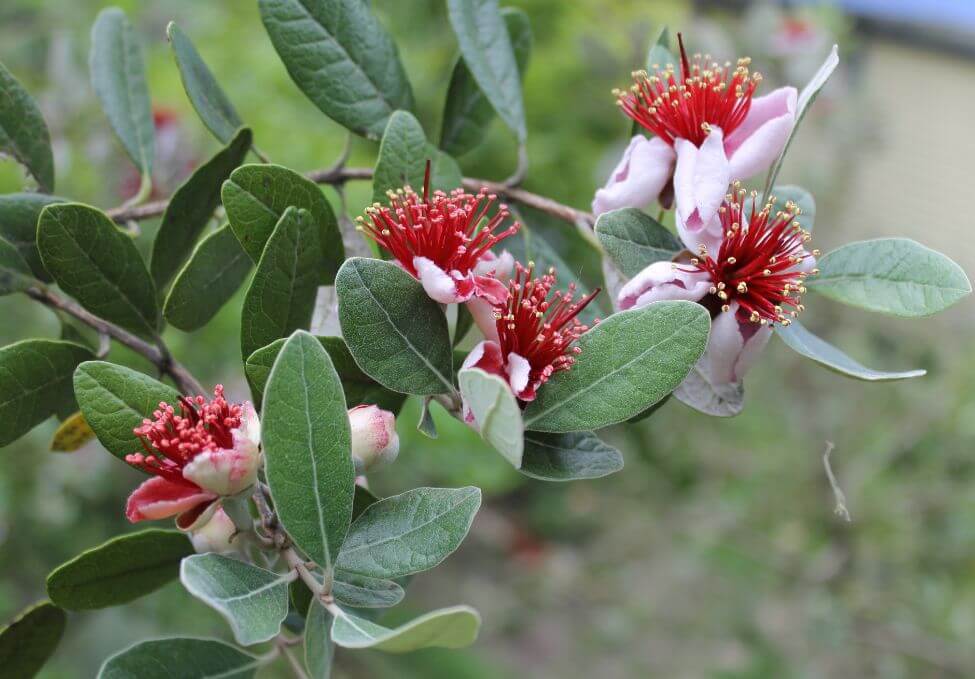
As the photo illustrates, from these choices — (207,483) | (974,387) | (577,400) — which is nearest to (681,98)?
(577,400)

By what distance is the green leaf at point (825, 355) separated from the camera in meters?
0.59

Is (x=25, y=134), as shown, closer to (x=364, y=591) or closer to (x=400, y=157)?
(x=400, y=157)

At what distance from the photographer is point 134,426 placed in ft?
1.94

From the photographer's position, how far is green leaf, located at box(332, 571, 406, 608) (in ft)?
1.90

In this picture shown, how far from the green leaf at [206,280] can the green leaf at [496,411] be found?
264 millimetres

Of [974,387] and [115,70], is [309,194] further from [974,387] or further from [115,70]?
[974,387]

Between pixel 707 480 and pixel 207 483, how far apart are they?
2575 mm

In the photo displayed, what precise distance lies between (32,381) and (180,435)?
0.19m

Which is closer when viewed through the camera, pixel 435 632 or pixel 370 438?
pixel 435 632

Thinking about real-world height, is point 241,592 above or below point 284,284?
below

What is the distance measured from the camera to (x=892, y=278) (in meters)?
0.67

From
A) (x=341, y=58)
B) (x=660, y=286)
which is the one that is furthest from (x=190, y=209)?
(x=660, y=286)

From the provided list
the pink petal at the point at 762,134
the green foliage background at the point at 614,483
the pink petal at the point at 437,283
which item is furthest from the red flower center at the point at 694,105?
the green foliage background at the point at 614,483

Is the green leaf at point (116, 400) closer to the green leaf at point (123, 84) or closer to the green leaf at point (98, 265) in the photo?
the green leaf at point (98, 265)
